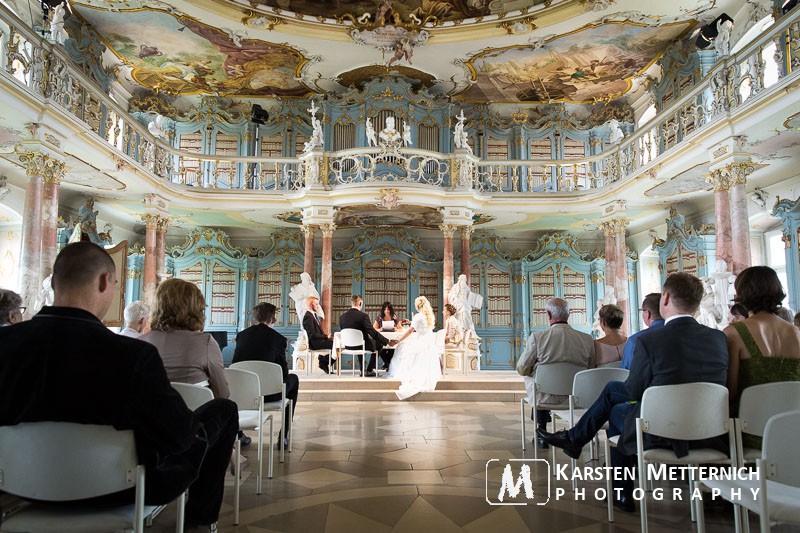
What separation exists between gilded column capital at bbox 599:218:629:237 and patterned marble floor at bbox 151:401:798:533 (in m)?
7.24

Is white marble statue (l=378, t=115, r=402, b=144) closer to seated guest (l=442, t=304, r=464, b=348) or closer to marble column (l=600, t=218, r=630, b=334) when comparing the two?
seated guest (l=442, t=304, r=464, b=348)

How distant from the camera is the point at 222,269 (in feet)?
48.2

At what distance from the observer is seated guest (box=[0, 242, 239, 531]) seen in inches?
69.2

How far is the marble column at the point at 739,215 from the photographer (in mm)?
7910

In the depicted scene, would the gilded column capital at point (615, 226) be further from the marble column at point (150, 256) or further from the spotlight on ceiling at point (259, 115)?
the marble column at point (150, 256)

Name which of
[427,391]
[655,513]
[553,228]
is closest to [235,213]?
[427,391]

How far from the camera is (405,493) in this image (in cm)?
363

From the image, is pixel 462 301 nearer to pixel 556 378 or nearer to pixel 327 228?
pixel 327 228

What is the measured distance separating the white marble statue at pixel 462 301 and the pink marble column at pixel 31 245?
702 centimetres

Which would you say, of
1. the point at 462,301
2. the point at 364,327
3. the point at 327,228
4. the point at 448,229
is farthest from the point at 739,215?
Answer: the point at 327,228

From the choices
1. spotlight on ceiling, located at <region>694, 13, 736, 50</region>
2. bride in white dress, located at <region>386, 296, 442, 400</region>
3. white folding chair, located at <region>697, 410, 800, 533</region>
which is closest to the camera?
white folding chair, located at <region>697, 410, 800, 533</region>

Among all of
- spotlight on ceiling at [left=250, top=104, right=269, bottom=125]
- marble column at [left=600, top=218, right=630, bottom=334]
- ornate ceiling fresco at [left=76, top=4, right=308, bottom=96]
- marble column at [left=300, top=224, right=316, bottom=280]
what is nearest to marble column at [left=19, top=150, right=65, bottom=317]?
ornate ceiling fresco at [left=76, top=4, right=308, bottom=96]

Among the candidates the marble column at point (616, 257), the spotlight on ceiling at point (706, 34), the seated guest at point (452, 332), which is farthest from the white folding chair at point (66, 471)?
the spotlight on ceiling at point (706, 34)
